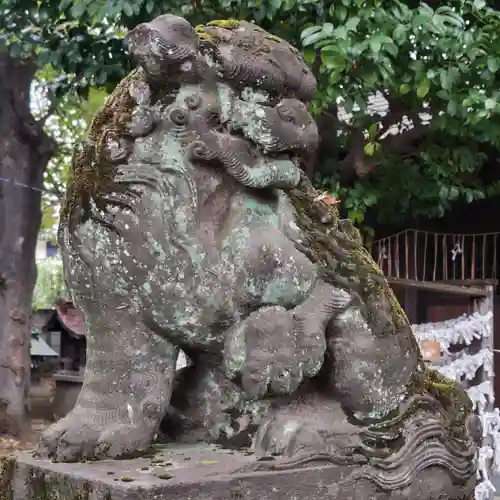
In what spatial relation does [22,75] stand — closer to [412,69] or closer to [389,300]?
[412,69]

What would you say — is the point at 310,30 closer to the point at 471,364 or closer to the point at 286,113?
the point at 286,113

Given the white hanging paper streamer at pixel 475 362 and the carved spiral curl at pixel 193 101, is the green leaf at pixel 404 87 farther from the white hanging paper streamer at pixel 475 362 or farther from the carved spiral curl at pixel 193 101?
the carved spiral curl at pixel 193 101

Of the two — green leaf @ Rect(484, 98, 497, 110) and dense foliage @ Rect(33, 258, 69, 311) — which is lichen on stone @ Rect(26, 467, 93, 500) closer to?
green leaf @ Rect(484, 98, 497, 110)

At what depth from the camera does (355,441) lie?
1867 mm

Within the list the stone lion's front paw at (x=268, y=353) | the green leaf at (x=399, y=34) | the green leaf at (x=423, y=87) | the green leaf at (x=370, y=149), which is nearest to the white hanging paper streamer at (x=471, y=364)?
the green leaf at (x=370, y=149)

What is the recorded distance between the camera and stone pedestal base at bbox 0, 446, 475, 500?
1.57 m

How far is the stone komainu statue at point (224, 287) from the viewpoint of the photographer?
1779 millimetres

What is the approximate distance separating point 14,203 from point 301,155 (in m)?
4.08

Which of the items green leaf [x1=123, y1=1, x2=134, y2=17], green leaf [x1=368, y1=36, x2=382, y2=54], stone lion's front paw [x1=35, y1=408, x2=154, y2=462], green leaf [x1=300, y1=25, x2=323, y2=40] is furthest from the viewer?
green leaf [x1=123, y1=1, x2=134, y2=17]

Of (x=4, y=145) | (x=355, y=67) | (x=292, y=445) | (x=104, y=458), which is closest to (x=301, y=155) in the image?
(x=292, y=445)

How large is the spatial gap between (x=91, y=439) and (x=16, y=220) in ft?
13.6

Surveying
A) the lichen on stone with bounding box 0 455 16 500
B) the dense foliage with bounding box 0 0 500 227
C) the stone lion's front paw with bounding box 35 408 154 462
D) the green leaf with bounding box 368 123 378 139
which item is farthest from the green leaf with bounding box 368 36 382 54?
the lichen on stone with bounding box 0 455 16 500

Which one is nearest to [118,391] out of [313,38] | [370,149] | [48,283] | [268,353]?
[268,353]

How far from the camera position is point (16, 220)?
562 centimetres
